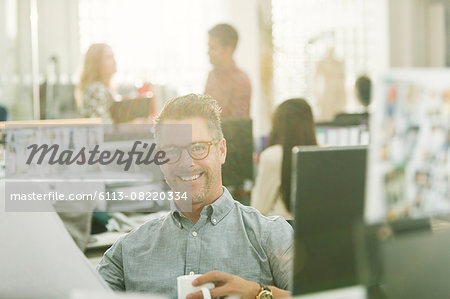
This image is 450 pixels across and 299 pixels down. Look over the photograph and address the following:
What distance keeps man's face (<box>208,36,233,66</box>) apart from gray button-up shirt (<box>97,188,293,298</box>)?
202cm

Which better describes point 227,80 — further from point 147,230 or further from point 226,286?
point 226,286

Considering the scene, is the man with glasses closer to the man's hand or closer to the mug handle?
the man's hand

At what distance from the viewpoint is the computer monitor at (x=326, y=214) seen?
2.68 ft

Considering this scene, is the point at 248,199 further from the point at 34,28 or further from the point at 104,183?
the point at 34,28

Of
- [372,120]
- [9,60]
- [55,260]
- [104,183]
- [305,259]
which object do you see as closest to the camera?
[372,120]

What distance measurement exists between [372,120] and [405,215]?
0.14m

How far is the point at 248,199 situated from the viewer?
285 centimetres

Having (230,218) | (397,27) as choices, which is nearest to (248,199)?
(230,218)

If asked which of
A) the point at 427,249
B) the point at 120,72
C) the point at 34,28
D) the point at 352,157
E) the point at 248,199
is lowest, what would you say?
the point at 248,199

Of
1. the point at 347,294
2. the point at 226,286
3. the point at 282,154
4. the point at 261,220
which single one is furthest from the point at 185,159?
the point at 282,154

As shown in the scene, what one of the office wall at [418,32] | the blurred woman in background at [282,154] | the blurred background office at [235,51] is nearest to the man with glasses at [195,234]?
the blurred woman in background at [282,154]

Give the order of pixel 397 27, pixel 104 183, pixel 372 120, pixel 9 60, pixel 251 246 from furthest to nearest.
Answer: pixel 397 27 < pixel 9 60 < pixel 104 183 < pixel 251 246 < pixel 372 120

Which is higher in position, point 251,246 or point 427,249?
point 427,249

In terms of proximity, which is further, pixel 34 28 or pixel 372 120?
pixel 34 28
